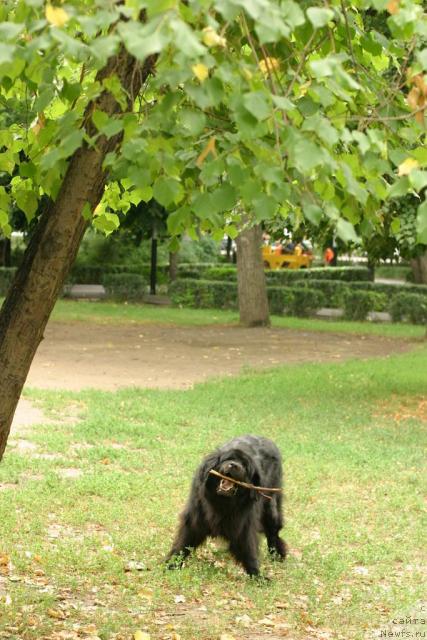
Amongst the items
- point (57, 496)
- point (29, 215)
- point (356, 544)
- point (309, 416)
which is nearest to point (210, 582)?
point (356, 544)

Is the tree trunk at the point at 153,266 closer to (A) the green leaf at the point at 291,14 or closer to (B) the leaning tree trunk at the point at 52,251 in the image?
(B) the leaning tree trunk at the point at 52,251

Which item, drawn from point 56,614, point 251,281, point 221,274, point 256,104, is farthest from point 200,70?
point 221,274

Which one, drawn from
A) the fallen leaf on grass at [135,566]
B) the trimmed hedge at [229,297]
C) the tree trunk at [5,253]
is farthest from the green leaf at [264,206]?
the tree trunk at [5,253]

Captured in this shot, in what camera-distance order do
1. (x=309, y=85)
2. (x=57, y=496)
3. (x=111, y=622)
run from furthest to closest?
(x=57, y=496) → (x=111, y=622) → (x=309, y=85)

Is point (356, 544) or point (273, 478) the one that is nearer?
point (273, 478)

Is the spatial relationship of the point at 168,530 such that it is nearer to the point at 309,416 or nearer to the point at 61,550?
the point at 61,550

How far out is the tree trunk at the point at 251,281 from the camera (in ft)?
85.8

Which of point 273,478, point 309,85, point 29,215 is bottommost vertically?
point 273,478

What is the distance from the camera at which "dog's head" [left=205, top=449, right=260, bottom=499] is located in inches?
278

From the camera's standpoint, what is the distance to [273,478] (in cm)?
803

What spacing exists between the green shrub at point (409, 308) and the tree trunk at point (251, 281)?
16.8 feet

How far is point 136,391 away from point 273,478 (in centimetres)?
813

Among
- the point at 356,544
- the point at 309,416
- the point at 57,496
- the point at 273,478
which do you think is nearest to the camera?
the point at 273,478

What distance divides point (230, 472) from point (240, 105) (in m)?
3.96
